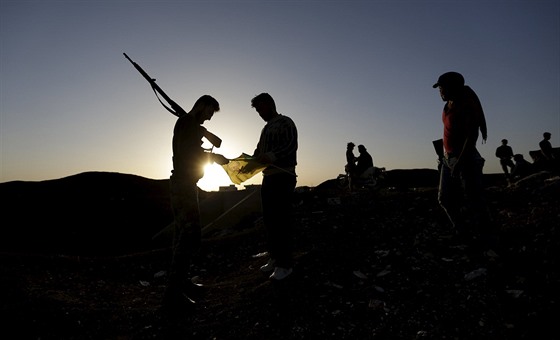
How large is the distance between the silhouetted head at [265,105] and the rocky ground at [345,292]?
175cm

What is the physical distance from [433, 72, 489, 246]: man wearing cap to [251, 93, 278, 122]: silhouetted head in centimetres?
187

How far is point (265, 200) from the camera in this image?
143 inches

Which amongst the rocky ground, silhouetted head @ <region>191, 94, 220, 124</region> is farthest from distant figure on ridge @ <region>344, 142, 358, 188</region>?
silhouetted head @ <region>191, 94, 220, 124</region>

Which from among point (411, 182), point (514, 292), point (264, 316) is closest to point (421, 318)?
point (514, 292)

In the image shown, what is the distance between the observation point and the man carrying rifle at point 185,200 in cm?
317

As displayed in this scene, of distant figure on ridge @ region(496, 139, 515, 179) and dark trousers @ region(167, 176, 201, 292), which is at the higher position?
distant figure on ridge @ region(496, 139, 515, 179)

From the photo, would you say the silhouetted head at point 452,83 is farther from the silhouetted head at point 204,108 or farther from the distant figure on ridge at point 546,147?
the distant figure on ridge at point 546,147

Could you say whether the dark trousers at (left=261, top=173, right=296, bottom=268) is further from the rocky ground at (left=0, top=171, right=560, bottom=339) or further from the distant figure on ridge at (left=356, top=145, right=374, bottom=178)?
the distant figure on ridge at (left=356, top=145, right=374, bottom=178)

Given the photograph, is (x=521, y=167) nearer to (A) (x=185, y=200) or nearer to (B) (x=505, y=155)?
(B) (x=505, y=155)

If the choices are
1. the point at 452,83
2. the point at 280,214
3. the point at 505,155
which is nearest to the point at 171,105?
the point at 280,214

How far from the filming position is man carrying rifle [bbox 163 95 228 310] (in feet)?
10.4

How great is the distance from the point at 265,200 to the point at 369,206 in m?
4.07

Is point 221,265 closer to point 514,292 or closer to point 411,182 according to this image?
point 514,292

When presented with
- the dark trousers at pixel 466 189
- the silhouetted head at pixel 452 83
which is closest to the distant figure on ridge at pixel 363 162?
the dark trousers at pixel 466 189
